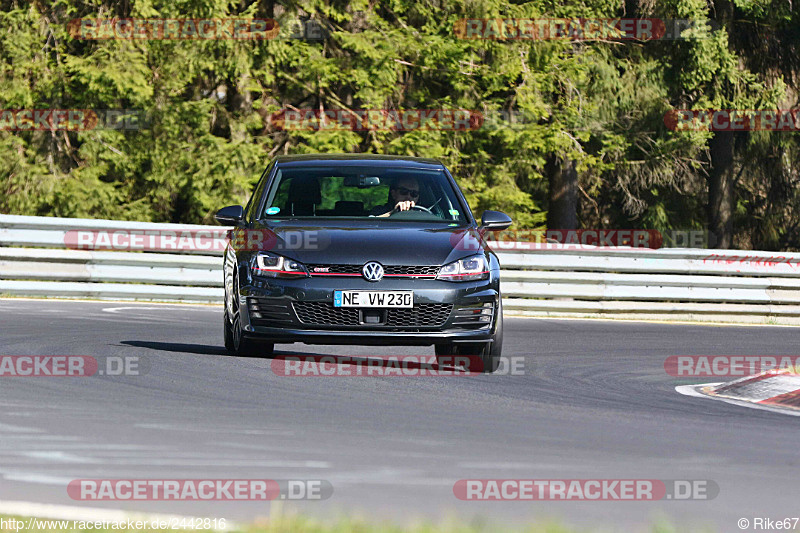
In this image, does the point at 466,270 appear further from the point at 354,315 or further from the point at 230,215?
the point at 230,215

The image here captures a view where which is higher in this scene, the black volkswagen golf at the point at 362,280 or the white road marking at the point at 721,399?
the black volkswagen golf at the point at 362,280

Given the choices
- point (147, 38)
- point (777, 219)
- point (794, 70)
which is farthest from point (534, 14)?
point (777, 219)

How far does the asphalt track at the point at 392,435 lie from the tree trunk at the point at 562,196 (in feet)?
64.1

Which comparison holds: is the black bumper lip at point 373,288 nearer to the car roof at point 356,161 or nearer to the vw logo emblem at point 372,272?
the vw logo emblem at point 372,272

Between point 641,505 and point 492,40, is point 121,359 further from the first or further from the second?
point 492,40

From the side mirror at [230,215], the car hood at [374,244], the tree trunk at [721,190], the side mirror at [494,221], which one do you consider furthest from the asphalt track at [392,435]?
the tree trunk at [721,190]

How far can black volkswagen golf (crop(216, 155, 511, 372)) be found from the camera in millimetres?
10391

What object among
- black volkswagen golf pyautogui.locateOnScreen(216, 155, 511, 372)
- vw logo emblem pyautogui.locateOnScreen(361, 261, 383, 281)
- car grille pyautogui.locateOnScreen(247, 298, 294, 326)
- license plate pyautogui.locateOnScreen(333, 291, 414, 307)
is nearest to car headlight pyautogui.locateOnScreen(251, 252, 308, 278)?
black volkswagen golf pyautogui.locateOnScreen(216, 155, 511, 372)

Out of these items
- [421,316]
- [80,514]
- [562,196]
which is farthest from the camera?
[562,196]

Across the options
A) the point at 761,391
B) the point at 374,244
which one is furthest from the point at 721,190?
the point at 374,244

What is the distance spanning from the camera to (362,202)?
456 inches

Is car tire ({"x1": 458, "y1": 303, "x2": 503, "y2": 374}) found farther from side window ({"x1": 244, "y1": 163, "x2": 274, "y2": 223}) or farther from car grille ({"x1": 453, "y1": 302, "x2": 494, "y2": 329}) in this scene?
side window ({"x1": 244, "y1": 163, "x2": 274, "y2": 223})

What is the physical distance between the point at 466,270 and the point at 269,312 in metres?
1.50

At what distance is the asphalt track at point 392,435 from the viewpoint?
6090mm
